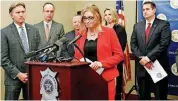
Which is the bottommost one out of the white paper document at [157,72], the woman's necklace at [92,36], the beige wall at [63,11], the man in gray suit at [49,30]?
the white paper document at [157,72]

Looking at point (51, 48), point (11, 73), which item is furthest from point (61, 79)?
point (11, 73)

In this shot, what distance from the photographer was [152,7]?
356cm

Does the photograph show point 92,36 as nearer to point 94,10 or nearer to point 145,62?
point 94,10

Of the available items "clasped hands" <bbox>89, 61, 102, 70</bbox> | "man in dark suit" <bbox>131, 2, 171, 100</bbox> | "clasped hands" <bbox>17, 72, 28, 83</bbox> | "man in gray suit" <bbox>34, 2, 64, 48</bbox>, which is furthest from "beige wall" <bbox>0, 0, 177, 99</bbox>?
"clasped hands" <bbox>89, 61, 102, 70</bbox>

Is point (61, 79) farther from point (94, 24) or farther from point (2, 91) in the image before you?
point (2, 91)

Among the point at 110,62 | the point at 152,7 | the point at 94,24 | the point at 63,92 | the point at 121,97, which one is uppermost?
the point at 152,7

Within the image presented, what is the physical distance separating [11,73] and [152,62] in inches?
68.5

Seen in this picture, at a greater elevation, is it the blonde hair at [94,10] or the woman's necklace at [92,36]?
the blonde hair at [94,10]

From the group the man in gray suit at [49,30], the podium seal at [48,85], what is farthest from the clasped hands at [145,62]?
the podium seal at [48,85]

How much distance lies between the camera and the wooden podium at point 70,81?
5.38 ft

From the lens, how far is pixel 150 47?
350 cm

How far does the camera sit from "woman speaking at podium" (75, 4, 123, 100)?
2.25 m

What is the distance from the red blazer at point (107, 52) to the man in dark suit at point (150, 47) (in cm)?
119

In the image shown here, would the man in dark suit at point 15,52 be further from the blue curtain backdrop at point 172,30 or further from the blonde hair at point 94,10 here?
the blue curtain backdrop at point 172,30
